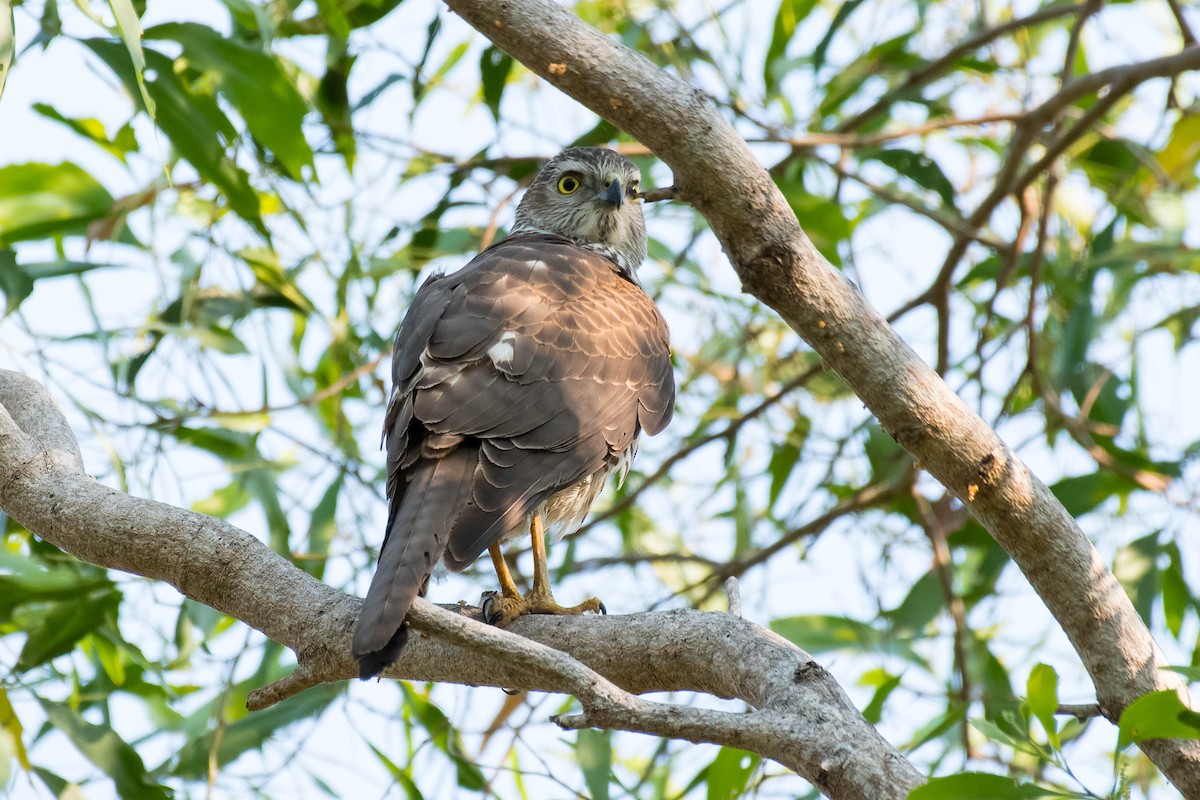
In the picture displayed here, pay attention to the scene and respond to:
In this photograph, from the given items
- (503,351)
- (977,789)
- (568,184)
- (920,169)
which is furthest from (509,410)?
(920,169)

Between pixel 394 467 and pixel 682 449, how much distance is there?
7.00 feet

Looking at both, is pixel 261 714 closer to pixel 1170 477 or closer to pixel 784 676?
pixel 784 676

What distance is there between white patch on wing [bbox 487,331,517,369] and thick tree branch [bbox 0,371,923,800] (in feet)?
2.51

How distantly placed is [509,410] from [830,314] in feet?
3.70

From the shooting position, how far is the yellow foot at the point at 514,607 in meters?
3.43

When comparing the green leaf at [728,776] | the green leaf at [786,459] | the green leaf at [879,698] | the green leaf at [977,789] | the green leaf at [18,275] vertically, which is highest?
the green leaf at [786,459]

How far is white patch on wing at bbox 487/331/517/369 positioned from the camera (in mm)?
3594

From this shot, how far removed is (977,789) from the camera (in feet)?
6.74

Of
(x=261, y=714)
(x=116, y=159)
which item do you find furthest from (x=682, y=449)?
(x=116, y=159)

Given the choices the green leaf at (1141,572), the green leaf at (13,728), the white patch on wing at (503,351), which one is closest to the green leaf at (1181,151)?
the green leaf at (1141,572)

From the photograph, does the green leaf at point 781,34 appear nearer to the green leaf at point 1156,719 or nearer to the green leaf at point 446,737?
the green leaf at point 446,737

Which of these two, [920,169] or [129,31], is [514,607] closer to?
[129,31]

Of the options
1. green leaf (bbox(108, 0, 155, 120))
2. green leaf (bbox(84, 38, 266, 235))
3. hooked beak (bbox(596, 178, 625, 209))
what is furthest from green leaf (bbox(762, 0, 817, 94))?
green leaf (bbox(108, 0, 155, 120))

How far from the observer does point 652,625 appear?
2682 millimetres
